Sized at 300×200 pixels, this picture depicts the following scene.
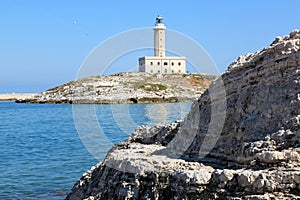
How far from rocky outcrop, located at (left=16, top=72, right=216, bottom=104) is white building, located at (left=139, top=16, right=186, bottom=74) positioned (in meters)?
1.80

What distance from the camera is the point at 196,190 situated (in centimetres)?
860

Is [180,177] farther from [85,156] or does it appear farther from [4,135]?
[4,135]

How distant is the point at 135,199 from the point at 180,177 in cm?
116

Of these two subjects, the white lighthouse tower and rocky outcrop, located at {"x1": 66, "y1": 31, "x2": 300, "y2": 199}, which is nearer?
rocky outcrop, located at {"x1": 66, "y1": 31, "x2": 300, "y2": 199}

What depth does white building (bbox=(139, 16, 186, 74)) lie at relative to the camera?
87.1 metres

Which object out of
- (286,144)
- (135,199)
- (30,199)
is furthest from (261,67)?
(30,199)

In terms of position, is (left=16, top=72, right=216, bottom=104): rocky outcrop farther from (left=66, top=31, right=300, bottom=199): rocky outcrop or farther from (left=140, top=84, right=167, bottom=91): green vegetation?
(left=66, top=31, right=300, bottom=199): rocky outcrop

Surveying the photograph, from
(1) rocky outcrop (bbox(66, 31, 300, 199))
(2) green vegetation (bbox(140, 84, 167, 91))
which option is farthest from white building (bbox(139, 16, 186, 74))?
(1) rocky outcrop (bbox(66, 31, 300, 199))

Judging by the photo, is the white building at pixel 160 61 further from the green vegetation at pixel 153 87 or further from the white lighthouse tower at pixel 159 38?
the green vegetation at pixel 153 87

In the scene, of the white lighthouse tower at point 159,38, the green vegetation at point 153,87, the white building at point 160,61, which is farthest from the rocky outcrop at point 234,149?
the white lighthouse tower at point 159,38

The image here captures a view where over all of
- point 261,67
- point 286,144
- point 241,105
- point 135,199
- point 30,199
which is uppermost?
point 261,67

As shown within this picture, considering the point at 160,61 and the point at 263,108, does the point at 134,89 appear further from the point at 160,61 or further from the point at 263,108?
the point at 263,108

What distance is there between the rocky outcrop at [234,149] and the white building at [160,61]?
74470 mm

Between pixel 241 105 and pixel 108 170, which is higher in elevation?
pixel 241 105
